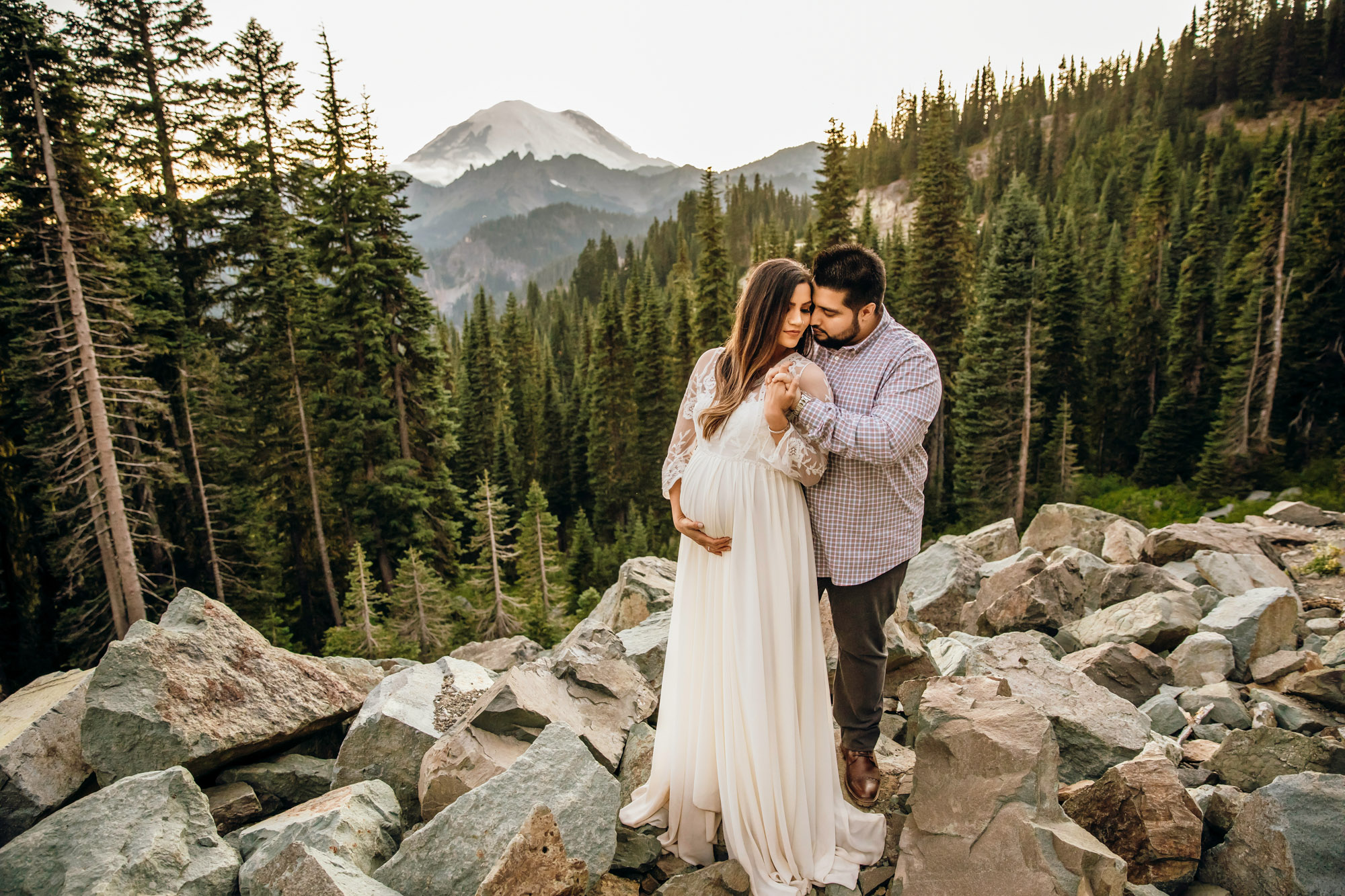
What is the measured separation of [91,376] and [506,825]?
15777 mm

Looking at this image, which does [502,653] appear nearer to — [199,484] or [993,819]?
[993,819]

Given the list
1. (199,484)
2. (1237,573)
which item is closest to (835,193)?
(1237,573)

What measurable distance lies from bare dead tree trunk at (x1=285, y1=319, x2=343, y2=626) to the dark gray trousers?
69.9 feet

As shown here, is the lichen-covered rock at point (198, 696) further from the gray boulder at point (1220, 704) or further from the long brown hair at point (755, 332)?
the gray boulder at point (1220, 704)

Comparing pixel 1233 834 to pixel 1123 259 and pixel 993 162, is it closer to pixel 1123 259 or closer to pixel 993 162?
pixel 1123 259

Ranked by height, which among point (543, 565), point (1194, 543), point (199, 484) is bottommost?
point (543, 565)

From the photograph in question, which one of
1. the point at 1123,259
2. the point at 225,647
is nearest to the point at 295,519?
the point at 225,647

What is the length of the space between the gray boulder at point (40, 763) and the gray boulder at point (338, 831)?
142cm

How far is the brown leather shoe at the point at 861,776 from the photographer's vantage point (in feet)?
12.2

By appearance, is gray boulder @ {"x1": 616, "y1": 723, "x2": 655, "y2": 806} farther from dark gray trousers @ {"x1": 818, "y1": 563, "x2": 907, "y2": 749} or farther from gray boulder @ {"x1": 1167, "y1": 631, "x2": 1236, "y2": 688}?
gray boulder @ {"x1": 1167, "y1": 631, "x2": 1236, "y2": 688}

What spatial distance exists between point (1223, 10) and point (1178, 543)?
116m

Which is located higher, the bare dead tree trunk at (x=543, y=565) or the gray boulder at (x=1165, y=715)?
the gray boulder at (x=1165, y=715)

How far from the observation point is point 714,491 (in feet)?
10.8

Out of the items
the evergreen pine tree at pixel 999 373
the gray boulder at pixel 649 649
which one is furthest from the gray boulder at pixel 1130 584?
the evergreen pine tree at pixel 999 373
